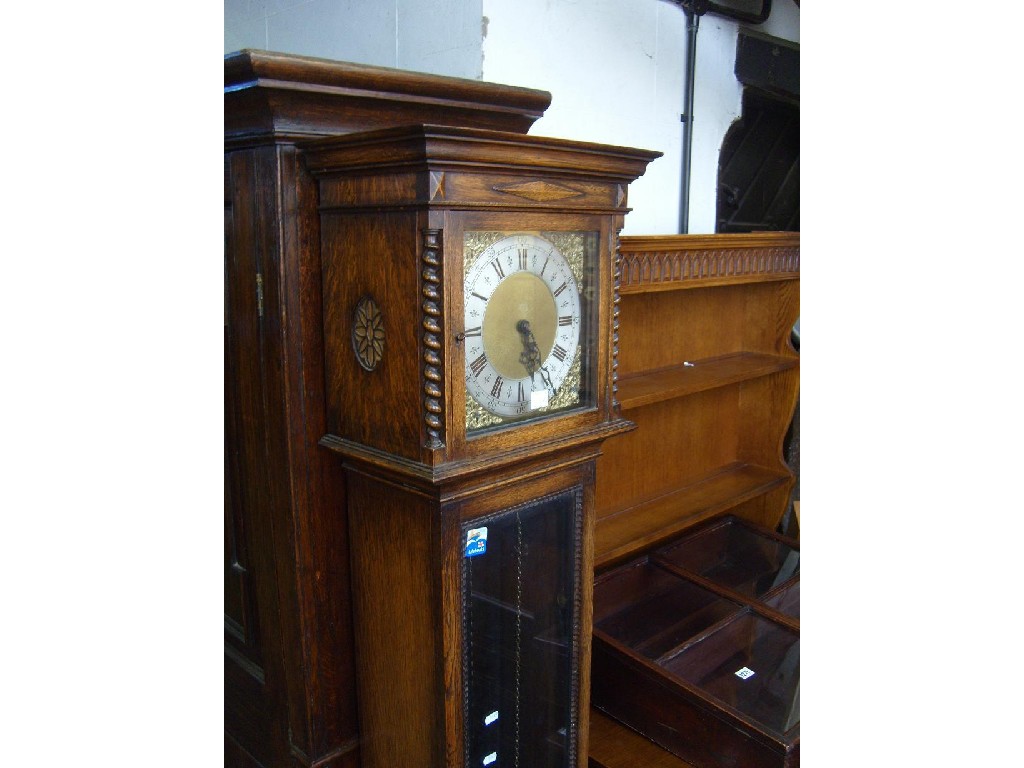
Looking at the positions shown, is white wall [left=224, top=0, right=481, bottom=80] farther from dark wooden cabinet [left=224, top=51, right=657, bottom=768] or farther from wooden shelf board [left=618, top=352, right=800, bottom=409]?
wooden shelf board [left=618, top=352, right=800, bottom=409]

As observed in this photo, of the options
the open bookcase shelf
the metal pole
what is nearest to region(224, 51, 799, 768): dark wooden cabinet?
the open bookcase shelf

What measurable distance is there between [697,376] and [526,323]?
4.14 ft

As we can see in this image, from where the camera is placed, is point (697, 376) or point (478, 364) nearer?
point (478, 364)

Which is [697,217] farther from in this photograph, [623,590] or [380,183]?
[380,183]

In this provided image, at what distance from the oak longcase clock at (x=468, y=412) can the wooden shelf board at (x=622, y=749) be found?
0.30 m

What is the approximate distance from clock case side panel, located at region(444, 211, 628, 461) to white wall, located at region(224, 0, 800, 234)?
62cm

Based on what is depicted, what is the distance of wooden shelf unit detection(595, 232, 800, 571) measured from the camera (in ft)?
7.32

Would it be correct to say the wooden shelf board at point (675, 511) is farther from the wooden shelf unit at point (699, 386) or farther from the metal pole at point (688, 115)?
the metal pole at point (688, 115)

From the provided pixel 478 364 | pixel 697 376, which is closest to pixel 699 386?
pixel 697 376

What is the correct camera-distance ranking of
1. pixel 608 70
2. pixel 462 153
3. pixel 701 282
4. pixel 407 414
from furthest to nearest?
pixel 701 282 → pixel 608 70 → pixel 407 414 → pixel 462 153

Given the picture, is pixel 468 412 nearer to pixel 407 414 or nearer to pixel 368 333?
pixel 407 414

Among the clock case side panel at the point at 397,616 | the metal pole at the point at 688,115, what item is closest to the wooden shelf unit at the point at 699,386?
the metal pole at the point at 688,115

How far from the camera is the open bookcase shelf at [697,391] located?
2207 millimetres

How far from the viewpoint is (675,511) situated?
2.50m
